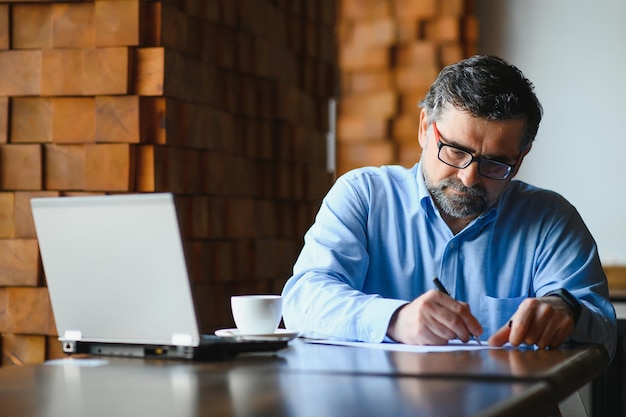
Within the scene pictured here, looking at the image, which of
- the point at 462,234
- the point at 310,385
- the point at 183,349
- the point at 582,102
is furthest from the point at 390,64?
→ the point at 310,385

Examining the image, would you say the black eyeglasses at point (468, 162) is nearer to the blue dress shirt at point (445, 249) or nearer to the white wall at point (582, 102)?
the blue dress shirt at point (445, 249)

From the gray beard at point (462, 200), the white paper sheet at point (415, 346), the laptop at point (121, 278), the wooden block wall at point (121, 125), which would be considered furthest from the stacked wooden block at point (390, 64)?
the laptop at point (121, 278)

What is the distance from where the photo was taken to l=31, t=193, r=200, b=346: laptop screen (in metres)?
1.60

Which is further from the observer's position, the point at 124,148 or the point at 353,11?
the point at 353,11

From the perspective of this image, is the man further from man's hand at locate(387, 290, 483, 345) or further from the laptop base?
the laptop base

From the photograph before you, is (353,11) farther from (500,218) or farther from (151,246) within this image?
(151,246)

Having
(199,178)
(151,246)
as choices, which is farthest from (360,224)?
(151,246)

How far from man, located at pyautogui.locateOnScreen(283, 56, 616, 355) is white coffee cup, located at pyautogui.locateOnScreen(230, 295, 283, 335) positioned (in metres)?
0.18

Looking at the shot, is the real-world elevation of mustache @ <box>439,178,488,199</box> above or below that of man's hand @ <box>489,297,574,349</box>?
above

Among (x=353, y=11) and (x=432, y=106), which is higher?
(x=353, y=11)

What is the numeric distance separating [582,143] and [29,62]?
3.27 m

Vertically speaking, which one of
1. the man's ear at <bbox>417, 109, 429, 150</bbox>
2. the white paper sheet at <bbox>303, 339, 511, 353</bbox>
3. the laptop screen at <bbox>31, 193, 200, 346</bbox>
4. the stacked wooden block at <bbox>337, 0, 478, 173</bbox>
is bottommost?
the white paper sheet at <bbox>303, 339, 511, 353</bbox>

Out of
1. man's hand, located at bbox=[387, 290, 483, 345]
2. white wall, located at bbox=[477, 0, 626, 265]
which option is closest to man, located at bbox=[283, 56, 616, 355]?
man's hand, located at bbox=[387, 290, 483, 345]

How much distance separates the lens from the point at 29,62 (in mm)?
2729
